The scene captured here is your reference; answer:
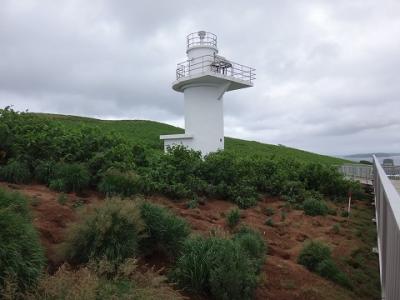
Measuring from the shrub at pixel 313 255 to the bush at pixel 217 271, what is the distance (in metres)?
2.42

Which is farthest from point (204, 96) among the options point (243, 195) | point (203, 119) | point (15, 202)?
point (15, 202)

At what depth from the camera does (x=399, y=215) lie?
10.8ft

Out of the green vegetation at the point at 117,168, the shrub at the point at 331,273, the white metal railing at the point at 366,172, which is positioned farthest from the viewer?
the white metal railing at the point at 366,172

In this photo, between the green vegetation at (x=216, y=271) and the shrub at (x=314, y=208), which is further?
the shrub at (x=314, y=208)

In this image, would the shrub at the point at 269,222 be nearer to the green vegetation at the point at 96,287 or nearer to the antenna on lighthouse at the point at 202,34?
the green vegetation at the point at 96,287

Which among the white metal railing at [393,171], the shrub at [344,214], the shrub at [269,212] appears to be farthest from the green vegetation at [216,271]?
the white metal railing at [393,171]

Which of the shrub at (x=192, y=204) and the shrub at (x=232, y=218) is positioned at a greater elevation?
the shrub at (x=192, y=204)

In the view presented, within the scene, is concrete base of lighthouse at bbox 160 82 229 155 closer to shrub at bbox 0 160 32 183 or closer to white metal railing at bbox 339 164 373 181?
white metal railing at bbox 339 164 373 181

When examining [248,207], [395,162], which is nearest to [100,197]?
[248,207]

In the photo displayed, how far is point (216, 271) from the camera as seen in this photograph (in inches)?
224

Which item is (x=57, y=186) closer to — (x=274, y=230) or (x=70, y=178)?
(x=70, y=178)

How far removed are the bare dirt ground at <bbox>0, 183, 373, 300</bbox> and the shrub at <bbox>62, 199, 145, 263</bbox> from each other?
1.20 feet

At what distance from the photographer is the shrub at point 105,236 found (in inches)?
228

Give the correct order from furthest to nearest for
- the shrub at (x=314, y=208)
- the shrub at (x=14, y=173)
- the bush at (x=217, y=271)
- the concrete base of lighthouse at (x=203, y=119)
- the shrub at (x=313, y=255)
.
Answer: the concrete base of lighthouse at (x=203, y=119) → the shrub at (x=314, y=208) → the shrub at (x=14, y=173) → the shrub at (x=313, y=255) → the bush at (x=217, y=271)
